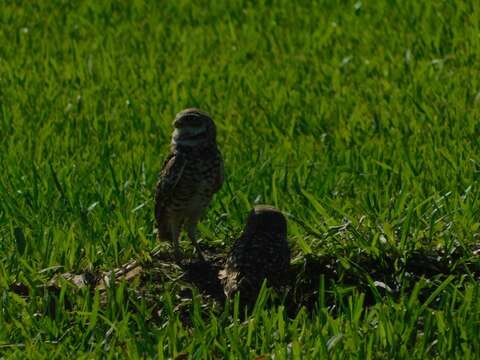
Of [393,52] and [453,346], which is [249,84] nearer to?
[393,52]

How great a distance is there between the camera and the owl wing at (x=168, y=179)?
6.52 meters

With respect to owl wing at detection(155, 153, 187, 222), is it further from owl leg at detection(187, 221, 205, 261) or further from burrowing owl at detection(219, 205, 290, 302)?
burrowing owl at detection(219, 205, 290, 302)

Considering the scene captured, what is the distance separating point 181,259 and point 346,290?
3.49 ft

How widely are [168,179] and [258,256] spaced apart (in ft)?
2.81

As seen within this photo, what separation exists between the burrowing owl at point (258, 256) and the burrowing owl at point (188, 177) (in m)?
0.50

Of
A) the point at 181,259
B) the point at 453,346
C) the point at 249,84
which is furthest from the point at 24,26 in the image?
the point at 453,346

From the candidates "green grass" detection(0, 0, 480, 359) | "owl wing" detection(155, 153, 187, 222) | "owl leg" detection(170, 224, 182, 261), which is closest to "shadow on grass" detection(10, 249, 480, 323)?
"green grass" detection(0, 0, 480, 359)

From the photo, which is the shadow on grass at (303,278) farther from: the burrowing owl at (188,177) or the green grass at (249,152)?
the burrowing owl at (188,177)

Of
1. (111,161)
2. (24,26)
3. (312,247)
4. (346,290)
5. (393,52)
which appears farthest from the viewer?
(24,26)

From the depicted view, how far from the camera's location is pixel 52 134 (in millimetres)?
9016

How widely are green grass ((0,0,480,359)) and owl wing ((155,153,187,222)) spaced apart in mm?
266

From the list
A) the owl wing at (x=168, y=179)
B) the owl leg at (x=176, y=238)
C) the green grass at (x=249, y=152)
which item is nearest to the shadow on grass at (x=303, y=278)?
the green grass at (x=249, y=152)

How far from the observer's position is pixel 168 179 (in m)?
6.54

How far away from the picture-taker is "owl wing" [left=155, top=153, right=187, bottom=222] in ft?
21.4
